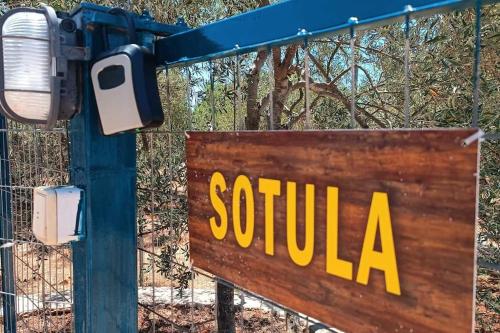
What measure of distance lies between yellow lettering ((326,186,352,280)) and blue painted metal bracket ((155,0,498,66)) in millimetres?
480

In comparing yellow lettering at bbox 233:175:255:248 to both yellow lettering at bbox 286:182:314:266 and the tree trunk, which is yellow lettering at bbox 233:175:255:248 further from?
the tree trunk

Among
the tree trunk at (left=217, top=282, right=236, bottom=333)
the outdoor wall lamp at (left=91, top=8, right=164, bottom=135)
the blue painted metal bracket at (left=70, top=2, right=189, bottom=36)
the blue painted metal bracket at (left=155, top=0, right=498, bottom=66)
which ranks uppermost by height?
the blue painted metal bracket at (left=70, top=2, right=189, bottom=36)

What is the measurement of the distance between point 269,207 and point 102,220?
3.25 feet

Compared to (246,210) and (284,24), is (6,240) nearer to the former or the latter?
(246,210)

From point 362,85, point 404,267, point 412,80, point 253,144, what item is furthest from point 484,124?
point 362,85

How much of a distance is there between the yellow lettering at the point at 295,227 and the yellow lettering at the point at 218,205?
0.36 m

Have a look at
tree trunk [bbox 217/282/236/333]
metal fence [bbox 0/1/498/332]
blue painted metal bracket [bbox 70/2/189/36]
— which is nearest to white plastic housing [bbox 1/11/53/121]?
blue painted metal bracket [bbox 70/2/189/36]

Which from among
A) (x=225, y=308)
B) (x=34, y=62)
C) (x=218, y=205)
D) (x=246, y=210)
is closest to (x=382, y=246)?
(x=246, y=210)

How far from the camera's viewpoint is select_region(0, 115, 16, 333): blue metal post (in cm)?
367

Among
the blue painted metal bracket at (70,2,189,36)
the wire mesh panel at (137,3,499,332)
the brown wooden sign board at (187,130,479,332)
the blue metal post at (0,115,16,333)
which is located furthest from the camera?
the blue metal post at (0,115,16,333)

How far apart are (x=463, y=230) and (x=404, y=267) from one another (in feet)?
0.62

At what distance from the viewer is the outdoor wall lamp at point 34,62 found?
1962mm

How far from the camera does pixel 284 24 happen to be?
1564 mm

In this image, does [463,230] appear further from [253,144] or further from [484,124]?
[484,124]
